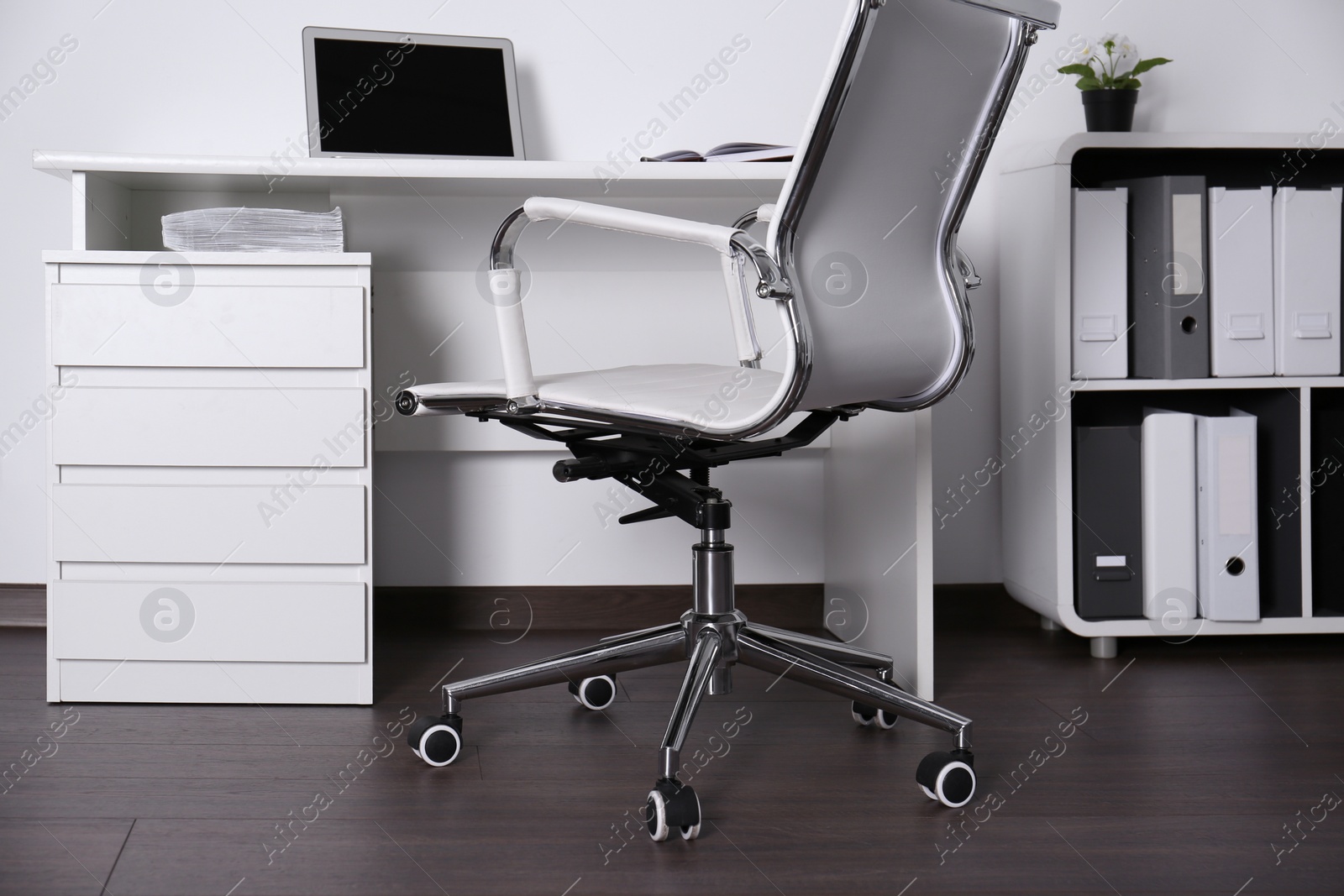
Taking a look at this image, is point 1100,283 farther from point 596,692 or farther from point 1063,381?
point 596,692

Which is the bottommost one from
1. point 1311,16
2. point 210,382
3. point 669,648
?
point 669,648

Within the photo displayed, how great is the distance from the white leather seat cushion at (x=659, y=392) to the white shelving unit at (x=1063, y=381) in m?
0.73

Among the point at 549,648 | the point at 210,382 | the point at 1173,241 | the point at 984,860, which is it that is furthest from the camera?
the point at 549,648

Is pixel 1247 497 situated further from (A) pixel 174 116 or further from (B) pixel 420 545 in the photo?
(A) pixel 174 116

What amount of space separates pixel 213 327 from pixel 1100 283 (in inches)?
60.8

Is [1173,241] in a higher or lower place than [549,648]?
higher

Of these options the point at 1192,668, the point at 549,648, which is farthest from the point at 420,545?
the point at 1192,668

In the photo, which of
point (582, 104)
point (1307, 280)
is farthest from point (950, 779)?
point (582, 104)

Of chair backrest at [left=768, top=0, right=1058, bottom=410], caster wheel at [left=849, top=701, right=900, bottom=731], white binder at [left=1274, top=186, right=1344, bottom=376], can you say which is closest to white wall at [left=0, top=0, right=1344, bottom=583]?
white binder at [left=1274, top=186, right=1344, bottom=376]

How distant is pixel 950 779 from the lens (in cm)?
125

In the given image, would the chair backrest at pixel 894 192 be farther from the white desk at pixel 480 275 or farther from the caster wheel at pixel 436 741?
the caster wheel at pixel 436 741

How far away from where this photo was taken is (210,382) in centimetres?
160

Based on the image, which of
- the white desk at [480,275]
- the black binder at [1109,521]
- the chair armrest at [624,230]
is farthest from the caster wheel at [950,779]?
the black binder at [1109,521]

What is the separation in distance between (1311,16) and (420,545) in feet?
7.41
